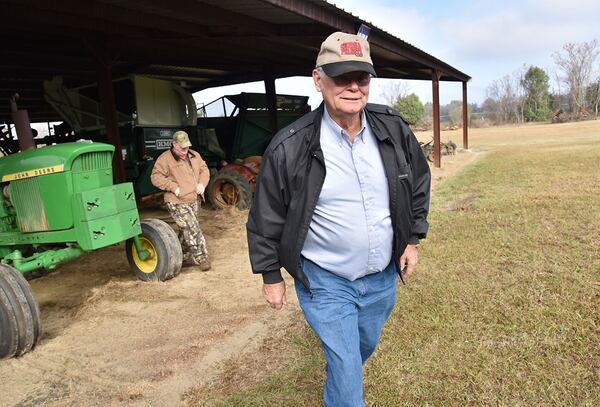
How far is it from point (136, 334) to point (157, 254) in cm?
134

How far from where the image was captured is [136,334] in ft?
13.4

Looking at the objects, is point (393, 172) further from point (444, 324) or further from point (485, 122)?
point (485, 122)

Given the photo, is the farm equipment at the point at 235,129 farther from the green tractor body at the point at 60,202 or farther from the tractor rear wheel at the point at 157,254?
the green tractor body at the point at 60,202

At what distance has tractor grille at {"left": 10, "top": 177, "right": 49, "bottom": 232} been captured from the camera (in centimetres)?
452

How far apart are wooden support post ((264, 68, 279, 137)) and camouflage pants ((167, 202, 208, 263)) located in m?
6.19

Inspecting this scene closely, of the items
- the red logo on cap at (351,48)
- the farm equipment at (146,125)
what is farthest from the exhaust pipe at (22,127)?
the red logo on cap at (351,48)

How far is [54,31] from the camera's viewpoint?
770 cm

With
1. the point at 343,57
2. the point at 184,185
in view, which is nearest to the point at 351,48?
the point at 343,57

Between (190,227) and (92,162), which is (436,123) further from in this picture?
(92,162)

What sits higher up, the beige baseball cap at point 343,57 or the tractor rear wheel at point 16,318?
the beige baseball cap at point 343,57

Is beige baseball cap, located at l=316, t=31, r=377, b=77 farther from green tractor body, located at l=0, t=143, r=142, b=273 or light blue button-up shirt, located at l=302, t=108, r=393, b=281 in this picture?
green tractor body, located at l=0, t=143, r=142, b=273

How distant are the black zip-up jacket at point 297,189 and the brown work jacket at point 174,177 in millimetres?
3723

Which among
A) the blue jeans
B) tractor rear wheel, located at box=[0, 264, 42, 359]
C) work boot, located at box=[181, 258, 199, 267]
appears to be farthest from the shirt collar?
work boot, located at box=[181, 258, 199, 267]

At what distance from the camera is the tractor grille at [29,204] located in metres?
4.52
